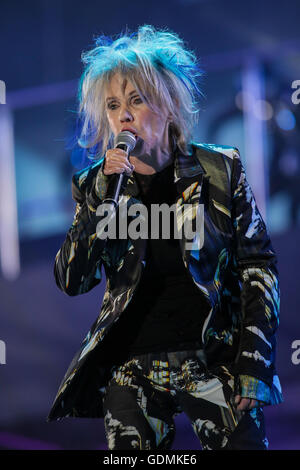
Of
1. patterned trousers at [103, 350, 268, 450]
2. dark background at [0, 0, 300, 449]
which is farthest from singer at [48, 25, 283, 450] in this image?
dark background at [0, 0, 300, 449]

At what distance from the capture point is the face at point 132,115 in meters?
1.67

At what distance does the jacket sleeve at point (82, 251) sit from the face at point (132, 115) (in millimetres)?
175

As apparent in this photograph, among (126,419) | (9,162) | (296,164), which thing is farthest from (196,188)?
(9,162)

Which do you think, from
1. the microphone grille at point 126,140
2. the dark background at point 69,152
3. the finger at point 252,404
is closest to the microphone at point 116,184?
the microphone grille at point 126,140

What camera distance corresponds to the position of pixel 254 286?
5.23ft

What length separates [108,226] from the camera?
5.39 feet

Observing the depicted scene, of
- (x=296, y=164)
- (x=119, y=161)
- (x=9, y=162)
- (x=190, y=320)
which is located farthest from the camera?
(x=9, y=162)

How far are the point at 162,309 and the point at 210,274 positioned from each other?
138 millimetres

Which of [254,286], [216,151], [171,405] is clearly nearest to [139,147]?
[216,151]

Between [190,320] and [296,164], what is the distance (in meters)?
2.09

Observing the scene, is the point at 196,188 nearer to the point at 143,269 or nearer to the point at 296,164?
the point at 143,269

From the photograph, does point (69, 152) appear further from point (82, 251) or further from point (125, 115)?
point (82, 251)

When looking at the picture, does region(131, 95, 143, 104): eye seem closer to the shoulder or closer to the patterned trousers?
the shoulder
